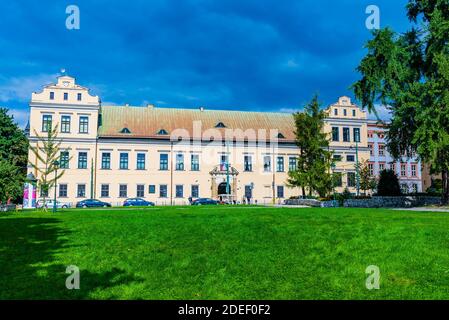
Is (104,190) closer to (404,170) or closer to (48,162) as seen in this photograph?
(48,162)

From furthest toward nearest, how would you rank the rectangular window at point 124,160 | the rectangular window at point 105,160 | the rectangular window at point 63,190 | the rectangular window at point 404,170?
the rectangular window at point 404,170 → the rectangular window at point 124,160 → the rectangular window at point 105,160 → the rectangular window at point 63,190

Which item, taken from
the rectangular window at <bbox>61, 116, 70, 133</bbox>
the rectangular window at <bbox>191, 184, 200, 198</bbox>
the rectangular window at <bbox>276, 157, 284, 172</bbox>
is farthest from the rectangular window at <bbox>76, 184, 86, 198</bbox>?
the rectangular window at <bbox>276, 157, 284, 172</bbox>

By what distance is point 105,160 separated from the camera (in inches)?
2052

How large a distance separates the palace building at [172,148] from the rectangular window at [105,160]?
13 centimetres

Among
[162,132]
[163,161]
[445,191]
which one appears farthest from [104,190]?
[445,191]

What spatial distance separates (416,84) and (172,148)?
1383 inches

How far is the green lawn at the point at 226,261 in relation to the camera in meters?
6.19

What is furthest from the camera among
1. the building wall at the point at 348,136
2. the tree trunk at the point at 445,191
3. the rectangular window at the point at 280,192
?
the building wall at the point at 348,136

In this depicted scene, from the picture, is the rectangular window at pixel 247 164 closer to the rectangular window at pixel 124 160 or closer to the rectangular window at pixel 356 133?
the rectangular window at pixel 124 160

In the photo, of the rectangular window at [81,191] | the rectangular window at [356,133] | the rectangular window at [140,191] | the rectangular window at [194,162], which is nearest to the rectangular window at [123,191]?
the rectangular window at [140,191]

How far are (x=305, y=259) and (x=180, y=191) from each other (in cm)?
4640

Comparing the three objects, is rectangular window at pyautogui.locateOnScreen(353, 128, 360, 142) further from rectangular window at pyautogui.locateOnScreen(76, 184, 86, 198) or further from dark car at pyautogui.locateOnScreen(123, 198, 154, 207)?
rectangular window at pyautogui.locateOnScreen(76, 184, 86, 198)

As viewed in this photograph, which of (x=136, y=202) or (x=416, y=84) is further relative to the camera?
(x=136, y=202)
